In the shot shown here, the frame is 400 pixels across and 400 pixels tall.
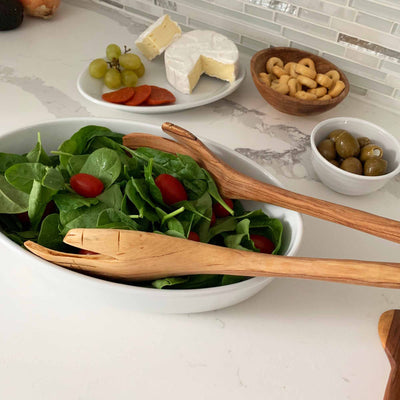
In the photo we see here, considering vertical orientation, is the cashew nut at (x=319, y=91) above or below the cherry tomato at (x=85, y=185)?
above

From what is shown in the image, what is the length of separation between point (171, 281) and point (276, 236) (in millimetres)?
166

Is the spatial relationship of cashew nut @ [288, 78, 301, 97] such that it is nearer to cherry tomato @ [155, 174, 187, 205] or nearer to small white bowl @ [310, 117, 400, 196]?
small white bowl @ [310, 117, 400, 196]

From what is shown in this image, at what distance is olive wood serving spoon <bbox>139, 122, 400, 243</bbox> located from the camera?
580 millimetres

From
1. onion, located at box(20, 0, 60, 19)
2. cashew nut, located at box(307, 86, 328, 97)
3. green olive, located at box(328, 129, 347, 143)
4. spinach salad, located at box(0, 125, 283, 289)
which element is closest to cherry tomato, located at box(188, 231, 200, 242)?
spinach salad, located at box(0, 125, 283, 289)

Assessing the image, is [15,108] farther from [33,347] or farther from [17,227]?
[33,347]

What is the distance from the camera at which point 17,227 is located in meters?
0.66

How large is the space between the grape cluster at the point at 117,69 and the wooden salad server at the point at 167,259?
21.1 inches

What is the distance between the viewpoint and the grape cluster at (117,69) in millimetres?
1004

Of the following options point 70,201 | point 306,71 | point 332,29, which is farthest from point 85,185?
point 332,29

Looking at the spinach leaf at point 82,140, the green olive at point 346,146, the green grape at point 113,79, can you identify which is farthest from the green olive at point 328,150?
the green grape at point 113,79

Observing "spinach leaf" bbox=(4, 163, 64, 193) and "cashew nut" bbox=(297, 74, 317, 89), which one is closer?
"spinach leaf" bbox=(4, 163, 64, 193)

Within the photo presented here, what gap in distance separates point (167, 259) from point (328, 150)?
405 mm

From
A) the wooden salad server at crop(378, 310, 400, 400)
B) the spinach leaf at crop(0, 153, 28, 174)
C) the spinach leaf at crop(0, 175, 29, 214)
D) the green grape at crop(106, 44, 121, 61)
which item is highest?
the spinach leaf at crop(0, 153, 28, 174)

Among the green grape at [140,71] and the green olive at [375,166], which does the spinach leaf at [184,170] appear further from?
the green grape at [140,71]
